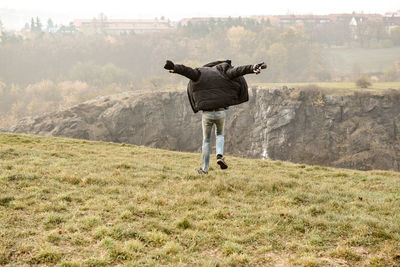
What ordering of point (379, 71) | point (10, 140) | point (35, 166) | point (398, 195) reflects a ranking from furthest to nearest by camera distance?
point (379, 71), point (10, 140), point (35, 166), point (398, 195)

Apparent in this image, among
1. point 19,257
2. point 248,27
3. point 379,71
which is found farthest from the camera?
point 248,27

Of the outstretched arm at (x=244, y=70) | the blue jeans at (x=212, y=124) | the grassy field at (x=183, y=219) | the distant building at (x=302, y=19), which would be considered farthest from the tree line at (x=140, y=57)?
the grassy field at (x=183, y=219)

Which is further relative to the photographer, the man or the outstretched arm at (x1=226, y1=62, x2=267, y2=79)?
the man

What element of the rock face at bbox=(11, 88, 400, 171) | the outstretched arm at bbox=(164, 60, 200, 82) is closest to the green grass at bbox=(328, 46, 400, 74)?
the rock face at bbox=(11, 88, 400, 171)

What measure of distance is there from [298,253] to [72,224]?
4.03m

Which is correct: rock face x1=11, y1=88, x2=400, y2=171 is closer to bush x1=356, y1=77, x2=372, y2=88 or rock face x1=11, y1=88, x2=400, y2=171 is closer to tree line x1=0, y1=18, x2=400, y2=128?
bush x1=356, y1=77, x2=372, y2=88

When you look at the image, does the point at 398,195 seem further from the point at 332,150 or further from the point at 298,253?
the point at 332,150

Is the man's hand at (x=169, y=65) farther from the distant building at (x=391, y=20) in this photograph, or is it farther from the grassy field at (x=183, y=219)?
the distant building at (x=391, y=20)

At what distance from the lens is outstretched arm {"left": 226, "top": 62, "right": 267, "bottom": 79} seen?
902cm

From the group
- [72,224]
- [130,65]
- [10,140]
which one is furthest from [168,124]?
[130,65]

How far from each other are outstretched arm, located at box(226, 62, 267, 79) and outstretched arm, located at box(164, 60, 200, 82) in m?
0.89

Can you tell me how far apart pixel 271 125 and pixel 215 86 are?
41.7 metres

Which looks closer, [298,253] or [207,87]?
[298,253]

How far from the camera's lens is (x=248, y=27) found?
14050 cm
